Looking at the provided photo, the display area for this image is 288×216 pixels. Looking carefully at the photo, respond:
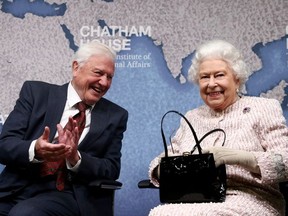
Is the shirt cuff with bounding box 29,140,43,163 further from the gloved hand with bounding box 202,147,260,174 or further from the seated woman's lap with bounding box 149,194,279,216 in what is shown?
the gloved hand with bounding box 202,147,260,174

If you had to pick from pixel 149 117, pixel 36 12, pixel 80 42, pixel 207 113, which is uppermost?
pixel 36 12

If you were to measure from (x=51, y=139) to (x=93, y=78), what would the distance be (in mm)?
368

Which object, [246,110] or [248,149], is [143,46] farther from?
[248,149]

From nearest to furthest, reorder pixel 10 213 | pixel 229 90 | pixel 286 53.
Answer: pixel 10 213
pixel 229 90
pixel 286 53

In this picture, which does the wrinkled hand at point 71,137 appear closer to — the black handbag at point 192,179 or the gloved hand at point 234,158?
the black handbag at point 192,179

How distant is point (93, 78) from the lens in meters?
2.73

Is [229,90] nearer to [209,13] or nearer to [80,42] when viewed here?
[209,13]

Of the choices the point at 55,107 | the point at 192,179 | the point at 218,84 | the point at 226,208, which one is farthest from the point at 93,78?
the point at 226,208

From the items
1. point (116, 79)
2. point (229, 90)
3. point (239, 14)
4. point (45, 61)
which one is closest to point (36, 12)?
point (45, 61)

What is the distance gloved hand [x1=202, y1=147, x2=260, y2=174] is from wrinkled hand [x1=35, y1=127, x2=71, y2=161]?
0.65 meters

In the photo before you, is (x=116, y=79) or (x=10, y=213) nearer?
(x=10, y=213)

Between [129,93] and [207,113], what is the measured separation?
0.84 meters

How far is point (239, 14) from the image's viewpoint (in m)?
3.37

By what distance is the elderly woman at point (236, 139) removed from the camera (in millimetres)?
2303
